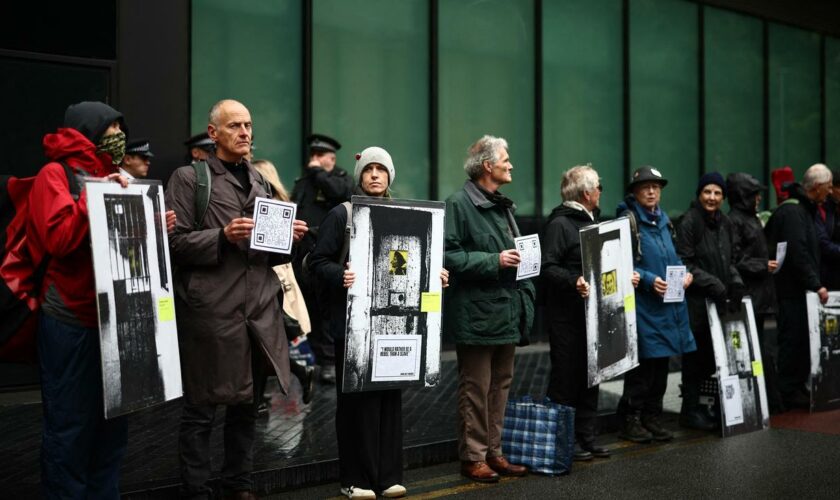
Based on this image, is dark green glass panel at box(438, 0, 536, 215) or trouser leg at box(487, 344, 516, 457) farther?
dark green glass panel at box(438, 0, 536, 215)

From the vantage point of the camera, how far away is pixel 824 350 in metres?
8.96

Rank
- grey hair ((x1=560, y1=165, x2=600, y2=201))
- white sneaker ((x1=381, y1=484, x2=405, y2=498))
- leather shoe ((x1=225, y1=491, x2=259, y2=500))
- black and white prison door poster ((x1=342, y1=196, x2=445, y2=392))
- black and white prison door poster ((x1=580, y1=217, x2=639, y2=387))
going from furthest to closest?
1. grey hair ((x1=560, y1=165, x2=600, y2=201))
2. black and white prison door poster ((x1=580, y1=217, x2=639, y2=387))
3. white sneaker ((x1=381, y1=484, x2=405, y2=498))
4. black and white prison door poster ((x1=342, y1=196, x2=445, y2=392))
5. leather shoe ((x1=225, y1=491, x2=259, y2=500))

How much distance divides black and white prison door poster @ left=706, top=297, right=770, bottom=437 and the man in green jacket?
2148 mm

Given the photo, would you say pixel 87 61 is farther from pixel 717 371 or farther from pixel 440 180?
pixel 717 371

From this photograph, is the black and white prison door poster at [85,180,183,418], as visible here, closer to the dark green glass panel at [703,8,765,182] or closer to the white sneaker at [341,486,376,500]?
the white sneaker at [341,486,376,500]

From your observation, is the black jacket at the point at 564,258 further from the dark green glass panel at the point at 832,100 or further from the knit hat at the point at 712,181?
the dark green glass panel at the point at 832,100

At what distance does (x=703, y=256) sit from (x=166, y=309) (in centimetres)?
482

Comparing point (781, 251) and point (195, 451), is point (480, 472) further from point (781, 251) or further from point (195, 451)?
point (781, 251)

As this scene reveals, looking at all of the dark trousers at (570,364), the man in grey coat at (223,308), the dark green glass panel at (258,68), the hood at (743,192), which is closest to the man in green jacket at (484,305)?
the dark trousers at (570,364)

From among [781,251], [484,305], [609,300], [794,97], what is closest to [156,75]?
[484,305]

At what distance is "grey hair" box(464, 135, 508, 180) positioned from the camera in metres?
6.47

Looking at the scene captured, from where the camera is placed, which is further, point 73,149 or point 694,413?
point 694,413

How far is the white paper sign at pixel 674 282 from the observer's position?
7.45 metres

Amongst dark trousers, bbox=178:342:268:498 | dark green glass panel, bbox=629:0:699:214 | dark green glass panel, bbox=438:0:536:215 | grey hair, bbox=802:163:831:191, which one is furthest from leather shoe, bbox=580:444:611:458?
dark green glass panel, bbox=629:0:699:214
